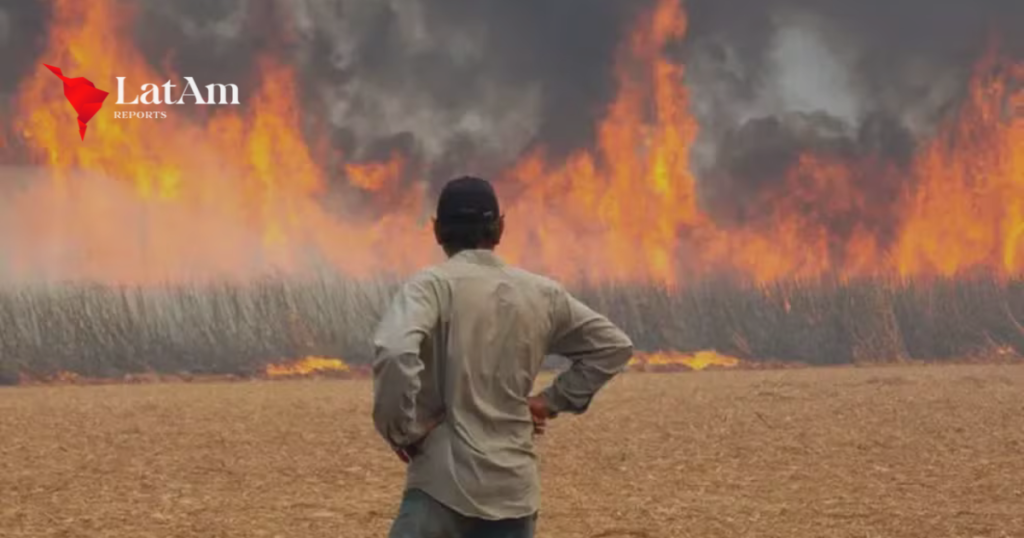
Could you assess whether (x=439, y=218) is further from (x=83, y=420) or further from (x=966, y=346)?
(x=966, y=346)

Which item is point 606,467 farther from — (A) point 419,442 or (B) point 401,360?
(B) point 401,360

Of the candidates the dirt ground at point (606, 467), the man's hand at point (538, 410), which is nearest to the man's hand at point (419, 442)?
the man's hand at point (538, 410)

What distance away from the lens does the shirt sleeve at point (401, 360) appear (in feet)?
10.6

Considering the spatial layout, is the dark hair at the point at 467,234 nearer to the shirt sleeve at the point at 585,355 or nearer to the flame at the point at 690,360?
the shirt sleeve at the point at 585,355

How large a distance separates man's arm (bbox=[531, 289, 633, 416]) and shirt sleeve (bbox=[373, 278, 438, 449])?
0.48 m

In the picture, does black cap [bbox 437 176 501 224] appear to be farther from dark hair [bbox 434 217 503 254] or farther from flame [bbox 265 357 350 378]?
flame [bbox 265 357 350 378]

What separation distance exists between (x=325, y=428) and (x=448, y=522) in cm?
1376

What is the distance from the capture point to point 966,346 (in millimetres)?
39594

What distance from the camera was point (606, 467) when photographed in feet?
43.8

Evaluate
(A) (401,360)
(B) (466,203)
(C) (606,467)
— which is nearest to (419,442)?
(A) (401,360)

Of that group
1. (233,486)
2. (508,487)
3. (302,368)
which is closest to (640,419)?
(233,486)

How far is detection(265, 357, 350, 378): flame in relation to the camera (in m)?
35.3

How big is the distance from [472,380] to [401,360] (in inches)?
12.2

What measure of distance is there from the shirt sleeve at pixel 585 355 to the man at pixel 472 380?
0.07 meters
